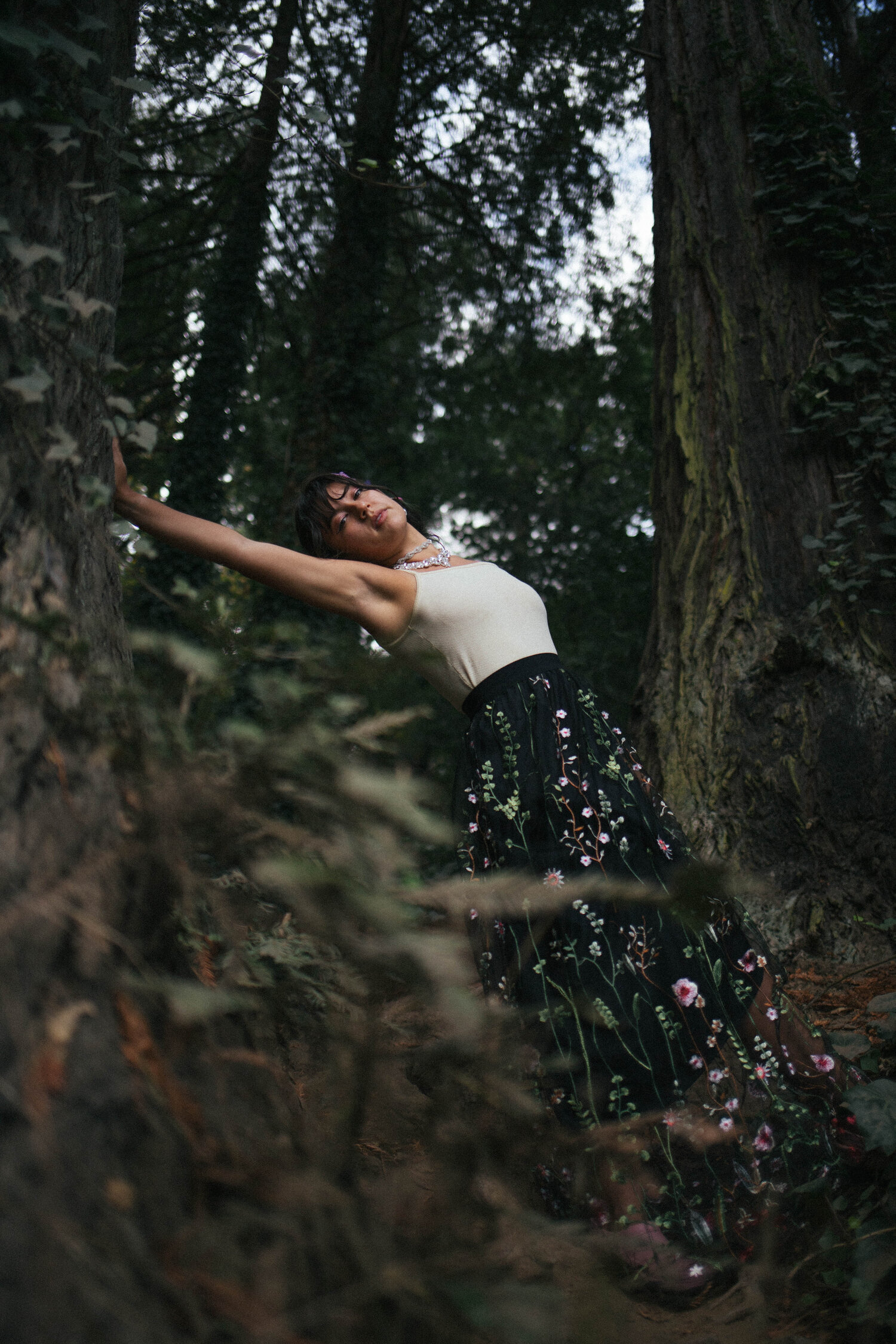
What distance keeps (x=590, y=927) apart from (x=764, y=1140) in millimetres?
555

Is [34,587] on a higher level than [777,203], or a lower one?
lower

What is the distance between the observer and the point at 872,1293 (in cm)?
140

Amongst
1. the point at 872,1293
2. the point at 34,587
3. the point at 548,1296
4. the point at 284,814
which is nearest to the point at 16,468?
the point at 34,587

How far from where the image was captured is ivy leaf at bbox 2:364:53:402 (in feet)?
3.55

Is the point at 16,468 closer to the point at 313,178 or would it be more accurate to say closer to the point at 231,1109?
the point at 231,1109

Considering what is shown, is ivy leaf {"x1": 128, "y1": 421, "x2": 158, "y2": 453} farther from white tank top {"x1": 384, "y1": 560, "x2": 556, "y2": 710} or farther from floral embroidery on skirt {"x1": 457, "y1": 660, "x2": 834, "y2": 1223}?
floral embroidery on skirt {"x1": 457, "y1": 660, "x2": 834, "y2": 1223}

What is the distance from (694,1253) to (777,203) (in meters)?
3.59

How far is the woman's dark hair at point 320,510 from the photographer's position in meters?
2.25

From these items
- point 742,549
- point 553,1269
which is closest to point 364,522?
point 742,549

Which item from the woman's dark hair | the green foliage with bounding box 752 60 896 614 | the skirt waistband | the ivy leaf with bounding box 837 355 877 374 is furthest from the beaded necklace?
the ivy leaf with bounding box 837 355 877 374

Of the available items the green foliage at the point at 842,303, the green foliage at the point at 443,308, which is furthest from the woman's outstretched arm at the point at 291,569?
the green foliage at the point at 443,308

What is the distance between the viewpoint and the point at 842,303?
3.15 m

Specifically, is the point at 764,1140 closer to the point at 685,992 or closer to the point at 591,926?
the point at 685,992

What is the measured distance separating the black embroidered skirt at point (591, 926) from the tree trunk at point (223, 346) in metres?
6.23
